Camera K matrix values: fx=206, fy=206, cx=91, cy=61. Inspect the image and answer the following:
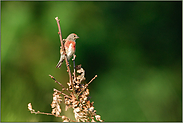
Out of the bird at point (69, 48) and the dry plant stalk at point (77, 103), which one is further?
the bird at point (69, 48)

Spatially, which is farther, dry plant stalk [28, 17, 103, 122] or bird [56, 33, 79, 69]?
bird [56, 33, 79, 69]

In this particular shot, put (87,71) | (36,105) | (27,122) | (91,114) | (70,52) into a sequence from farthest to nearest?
(87,71) < (36,105) < (70,52) < (27,122) < (91,114)

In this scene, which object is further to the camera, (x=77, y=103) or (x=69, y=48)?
(x=69, y=48)

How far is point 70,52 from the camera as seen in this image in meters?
1.41

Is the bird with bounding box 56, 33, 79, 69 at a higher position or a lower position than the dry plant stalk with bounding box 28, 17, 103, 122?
higher

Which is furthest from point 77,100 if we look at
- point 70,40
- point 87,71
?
point 87,71

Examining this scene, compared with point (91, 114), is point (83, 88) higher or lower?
higher

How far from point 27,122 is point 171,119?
290 centimetres

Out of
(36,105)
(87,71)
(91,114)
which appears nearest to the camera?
(91,114)

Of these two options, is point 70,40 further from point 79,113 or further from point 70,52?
point 79,113

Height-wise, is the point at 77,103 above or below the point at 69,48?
below

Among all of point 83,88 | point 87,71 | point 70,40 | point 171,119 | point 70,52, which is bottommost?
point 171,119

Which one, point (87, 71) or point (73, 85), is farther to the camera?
point (87, 71)

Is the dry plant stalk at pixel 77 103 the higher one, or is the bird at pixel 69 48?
the bird at pixel 69 48
